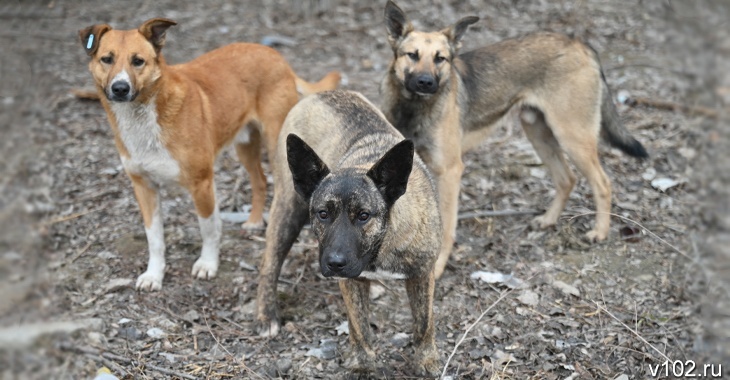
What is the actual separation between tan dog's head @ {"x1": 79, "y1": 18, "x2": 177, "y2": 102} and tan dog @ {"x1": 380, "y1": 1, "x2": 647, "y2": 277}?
1.97 metres

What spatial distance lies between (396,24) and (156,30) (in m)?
2.03

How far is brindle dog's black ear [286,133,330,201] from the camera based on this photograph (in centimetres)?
418

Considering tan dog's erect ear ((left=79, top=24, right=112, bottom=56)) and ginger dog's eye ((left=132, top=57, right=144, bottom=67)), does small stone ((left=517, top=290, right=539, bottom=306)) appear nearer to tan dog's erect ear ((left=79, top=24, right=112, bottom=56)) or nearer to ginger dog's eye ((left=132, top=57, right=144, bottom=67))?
ginger dog's eye ((left=132, top=57, right=144, bottom=67))

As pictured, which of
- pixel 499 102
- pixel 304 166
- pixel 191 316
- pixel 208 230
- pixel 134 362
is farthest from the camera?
pixel 499 102

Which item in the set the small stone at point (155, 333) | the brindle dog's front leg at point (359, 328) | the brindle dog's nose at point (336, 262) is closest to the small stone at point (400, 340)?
the brindle dog's front leg at point (359, 328)

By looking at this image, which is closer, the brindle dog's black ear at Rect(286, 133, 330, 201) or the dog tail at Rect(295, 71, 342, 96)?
the brindle dog's black ear at Rect(286, 133, 330, 201)

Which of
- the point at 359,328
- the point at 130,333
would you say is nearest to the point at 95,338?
the point at 130,333

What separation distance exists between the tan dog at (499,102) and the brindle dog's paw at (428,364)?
1.34m

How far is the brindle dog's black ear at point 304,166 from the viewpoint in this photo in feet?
13.7

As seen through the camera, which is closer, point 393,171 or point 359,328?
point 393,171

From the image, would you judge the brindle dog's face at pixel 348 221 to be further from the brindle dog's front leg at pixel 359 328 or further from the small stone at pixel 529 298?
the small stone at pixel 529 298

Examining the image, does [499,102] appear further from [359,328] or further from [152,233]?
[152,233]

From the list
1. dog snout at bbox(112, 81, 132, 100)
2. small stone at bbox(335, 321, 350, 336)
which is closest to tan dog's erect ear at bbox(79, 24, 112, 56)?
dog snout at bbox(112, 81, 132, 100)

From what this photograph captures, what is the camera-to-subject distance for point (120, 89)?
5211 millimetres
